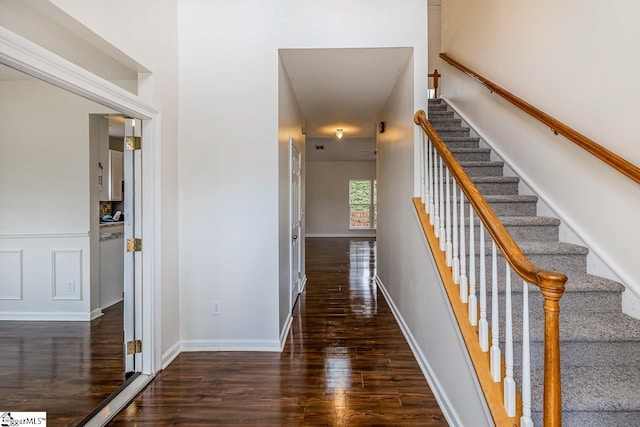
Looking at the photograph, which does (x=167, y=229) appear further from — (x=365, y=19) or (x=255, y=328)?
(x=365, y=19)

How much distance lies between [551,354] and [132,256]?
254cm

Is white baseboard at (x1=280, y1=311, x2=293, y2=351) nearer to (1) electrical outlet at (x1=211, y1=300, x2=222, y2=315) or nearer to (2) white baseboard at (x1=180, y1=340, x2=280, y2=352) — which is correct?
(2) white baseboard at (x1=180, y1=340, x2=280, y2=352)

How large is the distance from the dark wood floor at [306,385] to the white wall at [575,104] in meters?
1.53

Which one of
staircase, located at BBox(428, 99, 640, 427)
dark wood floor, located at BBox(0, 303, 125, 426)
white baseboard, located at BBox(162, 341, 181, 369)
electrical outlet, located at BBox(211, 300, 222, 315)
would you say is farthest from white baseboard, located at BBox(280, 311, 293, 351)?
staircase, located at BBox(428, 99, 640, 427)

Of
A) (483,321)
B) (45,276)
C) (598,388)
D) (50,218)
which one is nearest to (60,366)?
(45,276)

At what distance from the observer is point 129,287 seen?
2.38m

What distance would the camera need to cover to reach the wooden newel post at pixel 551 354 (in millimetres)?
1040

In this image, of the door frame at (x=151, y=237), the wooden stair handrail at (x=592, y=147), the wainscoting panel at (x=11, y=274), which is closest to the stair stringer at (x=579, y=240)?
the wooden stair handrail at (x=592, y=147)

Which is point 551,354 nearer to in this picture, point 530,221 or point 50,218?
point 530,221

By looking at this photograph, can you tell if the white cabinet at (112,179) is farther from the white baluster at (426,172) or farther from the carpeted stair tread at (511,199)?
the carpeted stair tread at (511,199)

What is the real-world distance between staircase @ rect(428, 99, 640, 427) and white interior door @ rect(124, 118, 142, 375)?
8.11 ft

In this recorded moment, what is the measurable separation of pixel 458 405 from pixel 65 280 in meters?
3.91

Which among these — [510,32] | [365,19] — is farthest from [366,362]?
[510,32]

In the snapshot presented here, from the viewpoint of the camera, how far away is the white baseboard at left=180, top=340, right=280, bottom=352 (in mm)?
2822
